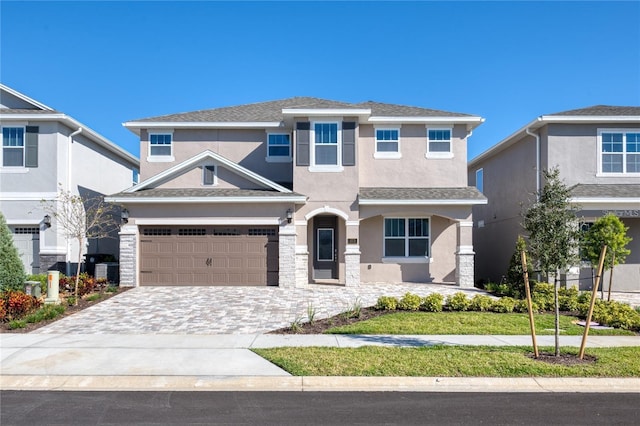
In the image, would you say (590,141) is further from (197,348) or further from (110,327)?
(110,327)

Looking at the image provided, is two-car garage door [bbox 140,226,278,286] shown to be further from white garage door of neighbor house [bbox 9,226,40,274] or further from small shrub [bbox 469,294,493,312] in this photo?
small shrub [bbox 469,294,493,312]

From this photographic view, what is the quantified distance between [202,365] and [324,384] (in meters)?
2.31

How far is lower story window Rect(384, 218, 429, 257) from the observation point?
2047cm

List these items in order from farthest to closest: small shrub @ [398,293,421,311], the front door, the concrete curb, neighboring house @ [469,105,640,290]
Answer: the front door → neighboring house @ [469,105,640,290] → small shrub @ [398,293,421,311] → the concrete curb

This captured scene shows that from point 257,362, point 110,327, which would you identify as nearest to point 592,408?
point 257,362

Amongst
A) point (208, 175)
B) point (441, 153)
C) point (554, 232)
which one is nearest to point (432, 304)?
point (554, 232)

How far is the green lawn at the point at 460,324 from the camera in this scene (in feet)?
35.9

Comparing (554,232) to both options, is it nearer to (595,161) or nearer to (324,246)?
(595,161)

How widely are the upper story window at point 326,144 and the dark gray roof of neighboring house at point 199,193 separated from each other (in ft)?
6.40

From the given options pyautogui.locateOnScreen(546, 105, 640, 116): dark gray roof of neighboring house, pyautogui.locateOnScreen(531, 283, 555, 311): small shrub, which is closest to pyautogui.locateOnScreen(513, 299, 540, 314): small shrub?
pyautogui.locateOnScreen(531, 283, 555, 311): small shrub

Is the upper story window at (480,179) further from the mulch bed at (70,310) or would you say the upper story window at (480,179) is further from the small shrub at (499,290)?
the mulch bed at (70,310)

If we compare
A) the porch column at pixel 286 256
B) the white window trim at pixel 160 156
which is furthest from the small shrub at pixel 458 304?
the white window trim at pixel 160 156

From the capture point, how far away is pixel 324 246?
68.7 ft

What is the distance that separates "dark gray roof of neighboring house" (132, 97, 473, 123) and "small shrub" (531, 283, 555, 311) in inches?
317
